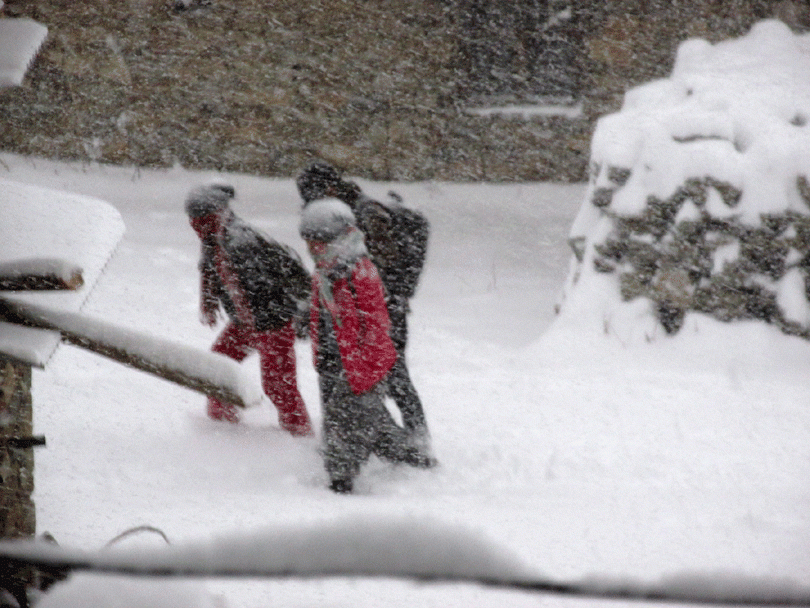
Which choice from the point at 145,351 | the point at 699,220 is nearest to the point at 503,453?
the point at 699,220

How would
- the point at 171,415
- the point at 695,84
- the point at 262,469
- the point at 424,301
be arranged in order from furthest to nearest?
the point at 424,301
the point at 695,84
the point at 171,415
the point at 262,469

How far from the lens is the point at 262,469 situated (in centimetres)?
313

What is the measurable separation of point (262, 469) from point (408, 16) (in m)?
Answer: 5.13

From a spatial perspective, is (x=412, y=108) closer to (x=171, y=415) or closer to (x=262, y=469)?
(x=171, y=415)

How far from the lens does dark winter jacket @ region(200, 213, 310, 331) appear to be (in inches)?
120

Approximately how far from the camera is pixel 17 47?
4.38 ft

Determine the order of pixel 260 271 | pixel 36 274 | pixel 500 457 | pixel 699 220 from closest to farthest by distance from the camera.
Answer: pixel 36 274
pixel 260 271
pixel 500 457
pixel 699 220

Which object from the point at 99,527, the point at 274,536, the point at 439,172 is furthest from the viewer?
the point at 439,172

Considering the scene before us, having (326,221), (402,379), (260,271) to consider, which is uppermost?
(326,221)

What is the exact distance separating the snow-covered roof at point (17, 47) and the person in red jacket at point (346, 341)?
1.33 m

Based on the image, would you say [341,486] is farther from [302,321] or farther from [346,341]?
[302,321]

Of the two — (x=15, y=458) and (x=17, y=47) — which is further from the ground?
(x=17, y=47)

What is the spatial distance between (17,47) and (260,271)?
1.75 m

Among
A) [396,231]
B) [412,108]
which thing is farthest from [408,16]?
[396,231]
